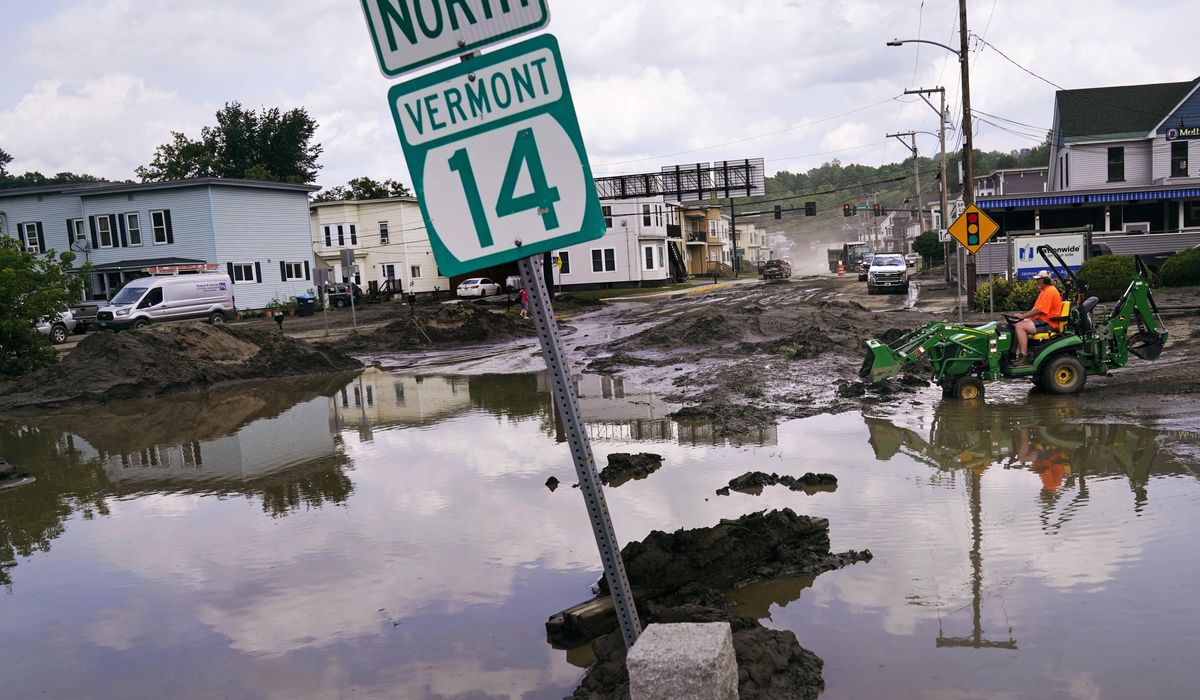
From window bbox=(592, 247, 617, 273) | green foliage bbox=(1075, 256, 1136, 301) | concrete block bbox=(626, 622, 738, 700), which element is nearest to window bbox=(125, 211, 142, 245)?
window bbox=(592, 247, 617, 273)

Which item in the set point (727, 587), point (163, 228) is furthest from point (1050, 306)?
point (163, 228)

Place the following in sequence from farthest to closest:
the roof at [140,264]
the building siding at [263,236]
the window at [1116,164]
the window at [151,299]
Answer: the building siding at [263,236], the window at [1116,164], the roof at [140,264], the window at [151,299]

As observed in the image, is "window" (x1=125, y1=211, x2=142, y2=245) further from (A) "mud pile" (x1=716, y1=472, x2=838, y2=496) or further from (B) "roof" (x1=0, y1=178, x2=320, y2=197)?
(A) "mud pile" (x1=716, y1=472, x2=838, y2=496)

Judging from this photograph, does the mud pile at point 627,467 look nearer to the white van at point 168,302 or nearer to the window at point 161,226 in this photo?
the white van at point 168,302

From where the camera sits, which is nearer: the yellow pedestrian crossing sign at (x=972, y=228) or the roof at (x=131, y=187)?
the yellow pedestrian crossing sign at (x=972, y=228)

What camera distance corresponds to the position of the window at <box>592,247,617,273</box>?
228ft

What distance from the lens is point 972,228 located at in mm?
20672

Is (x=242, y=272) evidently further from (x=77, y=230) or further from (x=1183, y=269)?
(x=1183, y=269)

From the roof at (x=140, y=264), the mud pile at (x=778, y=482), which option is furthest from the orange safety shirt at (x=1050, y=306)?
the roof at (x=140, y=264)

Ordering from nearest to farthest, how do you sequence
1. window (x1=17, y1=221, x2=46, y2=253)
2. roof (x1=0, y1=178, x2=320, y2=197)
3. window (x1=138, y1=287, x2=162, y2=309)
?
1. window (x1=138, y1=287, x2=162, y2=309)
2. roof (x1=0, y1=178, x2=320, y2=197)
3. window (x1=17, y1=221, x2=46, y2=253)

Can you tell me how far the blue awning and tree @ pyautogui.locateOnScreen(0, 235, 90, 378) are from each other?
36.1 m

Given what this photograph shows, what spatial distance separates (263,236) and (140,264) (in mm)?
6333

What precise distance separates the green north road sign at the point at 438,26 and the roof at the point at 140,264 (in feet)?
151

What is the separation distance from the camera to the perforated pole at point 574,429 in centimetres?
395
